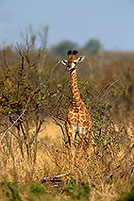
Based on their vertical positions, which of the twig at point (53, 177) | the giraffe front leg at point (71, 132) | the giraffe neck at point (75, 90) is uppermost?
the giraffe neck at point (75, 90)

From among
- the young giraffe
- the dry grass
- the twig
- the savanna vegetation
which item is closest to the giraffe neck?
the young giraffe

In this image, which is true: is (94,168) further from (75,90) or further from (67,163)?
(75,90)

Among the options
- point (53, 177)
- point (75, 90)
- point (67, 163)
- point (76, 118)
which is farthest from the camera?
point (75, 90)

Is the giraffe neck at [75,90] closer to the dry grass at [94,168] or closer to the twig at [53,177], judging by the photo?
the dry grass at [94,168]

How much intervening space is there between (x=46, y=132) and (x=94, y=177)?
21.3 feet

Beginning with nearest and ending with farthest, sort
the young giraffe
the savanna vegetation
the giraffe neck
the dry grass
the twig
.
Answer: the savanna vegetation, the dry grass, the twig, the young giraffe, the giraffe neck

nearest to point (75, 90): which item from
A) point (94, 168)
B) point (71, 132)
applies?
point (71, 132)

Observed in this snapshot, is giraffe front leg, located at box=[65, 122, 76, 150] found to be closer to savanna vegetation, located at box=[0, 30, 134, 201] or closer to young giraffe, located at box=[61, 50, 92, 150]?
young giraffe, located at box=[61, 50, 92, 150]

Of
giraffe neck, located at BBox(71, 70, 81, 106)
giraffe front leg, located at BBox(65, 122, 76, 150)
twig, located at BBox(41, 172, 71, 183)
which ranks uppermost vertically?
giraffe neck, located at BBox(71, 70, 81, 106)

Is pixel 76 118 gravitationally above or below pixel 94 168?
above

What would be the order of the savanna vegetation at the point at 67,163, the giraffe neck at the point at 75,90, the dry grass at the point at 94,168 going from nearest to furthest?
1. the savanna vegetation at the point at 67,163
2. the dry grass at the point at 94,168
3. the giraffe neck at the point at 75,90

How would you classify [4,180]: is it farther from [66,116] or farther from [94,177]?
[66,116]

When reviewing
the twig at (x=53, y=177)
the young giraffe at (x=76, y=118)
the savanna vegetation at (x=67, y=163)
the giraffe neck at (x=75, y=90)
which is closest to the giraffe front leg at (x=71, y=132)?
the young giraffe at (x=76, y=118)

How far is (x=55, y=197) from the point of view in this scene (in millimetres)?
5379
